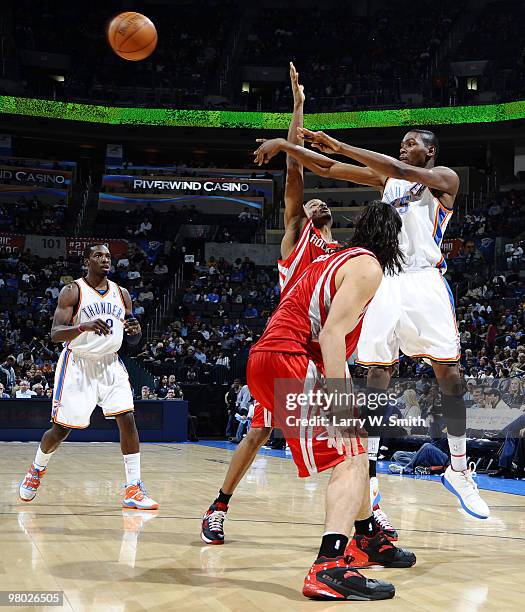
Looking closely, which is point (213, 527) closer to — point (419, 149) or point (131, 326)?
point (131, 326)

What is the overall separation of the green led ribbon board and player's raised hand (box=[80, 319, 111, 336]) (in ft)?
80.0

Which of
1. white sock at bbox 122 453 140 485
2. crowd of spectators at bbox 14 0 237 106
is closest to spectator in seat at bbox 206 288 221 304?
crowd of spectators at bbox 14 0 237 106

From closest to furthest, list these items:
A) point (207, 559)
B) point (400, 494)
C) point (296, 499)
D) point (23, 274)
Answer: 1. point (207, 559)
2. point (296, 499)
3. point (400, 494)
4. point (23, 274)

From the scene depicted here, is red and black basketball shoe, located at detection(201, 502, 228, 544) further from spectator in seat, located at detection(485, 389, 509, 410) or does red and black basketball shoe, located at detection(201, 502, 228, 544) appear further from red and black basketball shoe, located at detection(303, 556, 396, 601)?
spectator in seat, located at detection(485, 389, 509, 410)

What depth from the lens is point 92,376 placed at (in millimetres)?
6641

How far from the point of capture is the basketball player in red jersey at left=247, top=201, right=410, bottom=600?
3535mm

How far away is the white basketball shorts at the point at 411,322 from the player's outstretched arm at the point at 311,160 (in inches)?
26.8

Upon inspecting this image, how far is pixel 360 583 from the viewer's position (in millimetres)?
3486

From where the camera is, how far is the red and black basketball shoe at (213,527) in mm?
4820

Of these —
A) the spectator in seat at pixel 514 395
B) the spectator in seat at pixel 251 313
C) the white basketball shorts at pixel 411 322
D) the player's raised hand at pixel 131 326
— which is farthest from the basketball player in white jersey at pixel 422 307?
the spectator in seat at pixel 251 313

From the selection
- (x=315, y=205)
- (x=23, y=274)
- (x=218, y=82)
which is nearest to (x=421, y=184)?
(x=315, y=205)

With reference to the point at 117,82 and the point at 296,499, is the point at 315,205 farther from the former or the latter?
the point at 117,82

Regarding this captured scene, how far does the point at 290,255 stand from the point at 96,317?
2.24m

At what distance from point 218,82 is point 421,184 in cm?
2971
